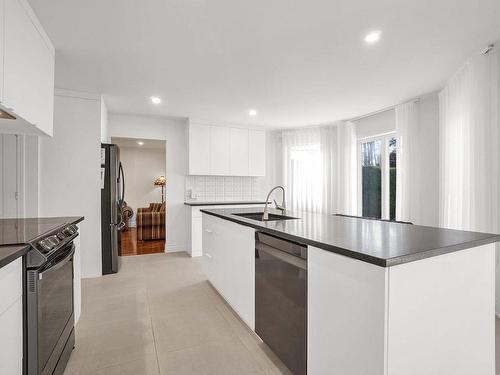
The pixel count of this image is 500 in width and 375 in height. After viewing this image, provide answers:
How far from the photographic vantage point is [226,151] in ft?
17.3

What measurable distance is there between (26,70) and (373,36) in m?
2.64

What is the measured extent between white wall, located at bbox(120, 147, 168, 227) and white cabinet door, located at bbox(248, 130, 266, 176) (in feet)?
13.4

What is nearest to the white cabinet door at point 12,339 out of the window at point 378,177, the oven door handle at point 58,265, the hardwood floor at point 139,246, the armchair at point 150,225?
the oven door handle at point 58,265

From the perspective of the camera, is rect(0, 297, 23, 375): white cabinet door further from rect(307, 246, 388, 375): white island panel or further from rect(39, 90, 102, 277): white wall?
rect(39, 90, 102, 277): white wall

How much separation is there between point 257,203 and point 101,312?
10.7ft

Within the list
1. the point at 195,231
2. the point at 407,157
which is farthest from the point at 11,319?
the point at 407,157

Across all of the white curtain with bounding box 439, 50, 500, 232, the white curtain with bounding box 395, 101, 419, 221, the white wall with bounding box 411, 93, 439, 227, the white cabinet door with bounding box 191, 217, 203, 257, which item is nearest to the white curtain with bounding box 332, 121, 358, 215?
the white curtain with bounding box 395, 101, 419, 221

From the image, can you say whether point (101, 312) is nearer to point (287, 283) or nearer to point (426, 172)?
point (287, 283)

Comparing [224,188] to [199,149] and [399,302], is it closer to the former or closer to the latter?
[199,149]

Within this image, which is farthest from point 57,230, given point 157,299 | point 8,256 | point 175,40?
point 175,40

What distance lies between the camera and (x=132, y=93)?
11.9 feet

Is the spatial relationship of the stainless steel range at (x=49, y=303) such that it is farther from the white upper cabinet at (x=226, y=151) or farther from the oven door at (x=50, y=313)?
the white upper cabinet at (x=226, y=151)

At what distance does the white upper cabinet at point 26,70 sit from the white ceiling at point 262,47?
0.52 feet

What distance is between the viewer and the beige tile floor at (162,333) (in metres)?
1.78
